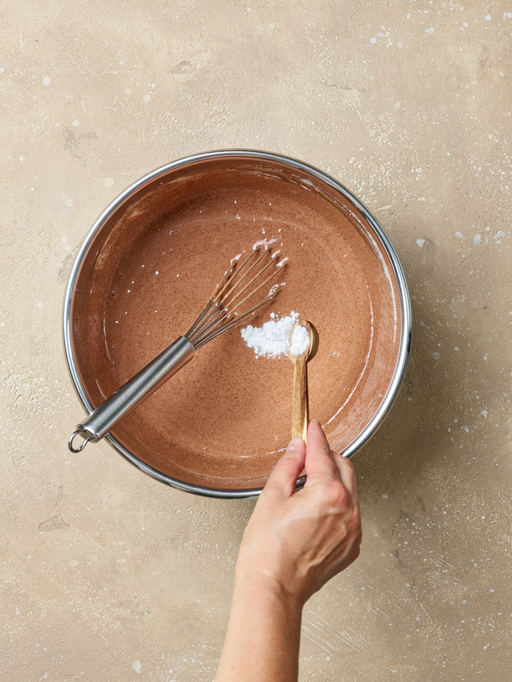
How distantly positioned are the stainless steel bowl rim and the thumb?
0.09m

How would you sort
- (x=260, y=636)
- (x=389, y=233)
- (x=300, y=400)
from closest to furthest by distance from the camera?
(x=260, y=636)
(x=300, y=400)
(x=389, y=233)

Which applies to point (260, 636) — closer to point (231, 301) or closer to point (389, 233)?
point (231, 301)

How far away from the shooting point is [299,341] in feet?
2.33

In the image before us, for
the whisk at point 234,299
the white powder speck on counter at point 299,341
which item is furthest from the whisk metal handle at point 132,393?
the white powder speck on counter at point 299,341

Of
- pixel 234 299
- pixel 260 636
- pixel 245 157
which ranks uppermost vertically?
pixel 245 157

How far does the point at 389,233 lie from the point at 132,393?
479 mm

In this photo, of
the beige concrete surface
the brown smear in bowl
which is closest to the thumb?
the brown smear in bowl

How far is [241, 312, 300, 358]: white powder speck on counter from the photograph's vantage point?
727 millimetres

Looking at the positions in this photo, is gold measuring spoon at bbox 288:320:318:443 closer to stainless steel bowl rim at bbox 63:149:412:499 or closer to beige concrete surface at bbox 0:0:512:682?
stainless steel bowl rim at bbox 63:149:412:499

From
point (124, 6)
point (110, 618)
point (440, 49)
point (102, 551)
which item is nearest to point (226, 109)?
point (124, 6)

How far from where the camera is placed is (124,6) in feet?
2.69

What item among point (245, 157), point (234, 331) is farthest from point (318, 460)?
point (245, 157)

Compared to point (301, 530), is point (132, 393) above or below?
above

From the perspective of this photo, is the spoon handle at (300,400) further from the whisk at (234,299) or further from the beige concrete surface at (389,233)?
the beige concrete surface at (389,233)
